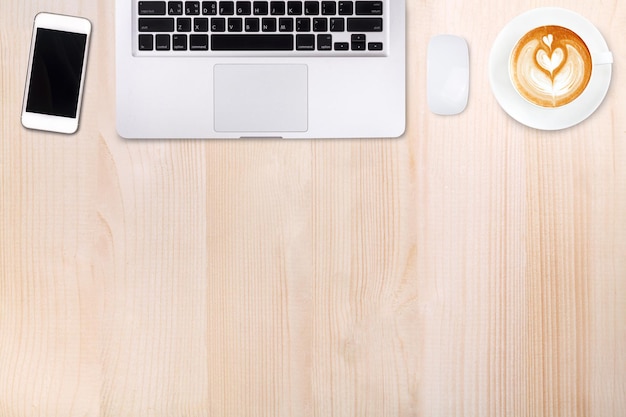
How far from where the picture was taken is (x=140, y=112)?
628 mm

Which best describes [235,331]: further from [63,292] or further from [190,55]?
[190,55]

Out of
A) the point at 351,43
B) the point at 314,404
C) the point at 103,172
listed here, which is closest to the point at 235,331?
the point at 314,404

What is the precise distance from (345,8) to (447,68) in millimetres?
139

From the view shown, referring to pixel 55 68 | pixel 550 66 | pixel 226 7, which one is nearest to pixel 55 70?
pixel 55 68

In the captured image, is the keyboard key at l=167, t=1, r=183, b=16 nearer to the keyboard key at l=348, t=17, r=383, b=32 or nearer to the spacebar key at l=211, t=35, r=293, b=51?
the spacebar key at l=211, t=35, r=293, b=51

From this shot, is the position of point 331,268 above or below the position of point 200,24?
below

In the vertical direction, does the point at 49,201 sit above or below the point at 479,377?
above

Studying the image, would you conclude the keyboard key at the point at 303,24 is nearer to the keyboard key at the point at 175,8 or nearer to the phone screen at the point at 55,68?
the keyboard key at the point at 175,8

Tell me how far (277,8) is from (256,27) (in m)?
0.03

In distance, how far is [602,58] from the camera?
63cm

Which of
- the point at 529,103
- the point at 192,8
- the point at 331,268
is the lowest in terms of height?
the point at 331,268

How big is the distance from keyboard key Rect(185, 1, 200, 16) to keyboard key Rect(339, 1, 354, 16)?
16 centimetres

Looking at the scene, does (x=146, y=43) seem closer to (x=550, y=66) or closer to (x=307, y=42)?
(x=307, y=42)

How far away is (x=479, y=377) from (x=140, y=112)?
52cm
